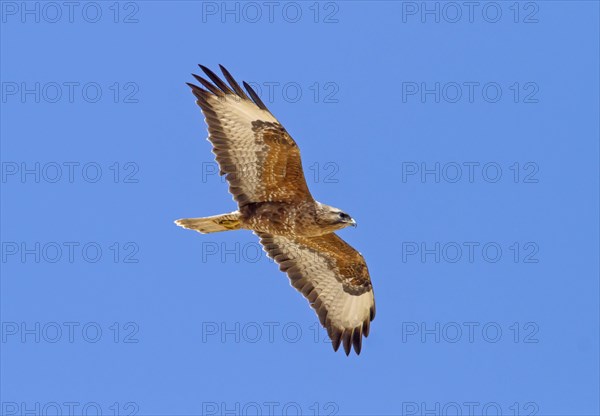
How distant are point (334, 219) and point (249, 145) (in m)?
1.54

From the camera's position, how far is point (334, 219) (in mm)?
16125

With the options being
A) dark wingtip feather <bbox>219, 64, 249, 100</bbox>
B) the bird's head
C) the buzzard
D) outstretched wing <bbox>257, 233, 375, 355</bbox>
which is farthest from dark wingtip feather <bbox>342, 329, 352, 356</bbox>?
dark wingtip feather <bbox>219, 64, 249, 100</bbox>

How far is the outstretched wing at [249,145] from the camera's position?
→ 16297 mm

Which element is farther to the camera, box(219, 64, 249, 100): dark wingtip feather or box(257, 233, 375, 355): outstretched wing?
box(257, 233, 375, 355): outstretched wing

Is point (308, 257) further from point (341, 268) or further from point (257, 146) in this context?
point (257, 146)

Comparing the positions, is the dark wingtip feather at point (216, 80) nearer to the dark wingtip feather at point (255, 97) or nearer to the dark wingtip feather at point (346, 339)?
the dark wingtip feather at point (255, 97)

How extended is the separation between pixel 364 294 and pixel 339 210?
7.44 feet

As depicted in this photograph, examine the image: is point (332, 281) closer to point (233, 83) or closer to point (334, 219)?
point (334, 219)

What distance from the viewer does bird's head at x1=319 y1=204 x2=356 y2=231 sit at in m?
16.1

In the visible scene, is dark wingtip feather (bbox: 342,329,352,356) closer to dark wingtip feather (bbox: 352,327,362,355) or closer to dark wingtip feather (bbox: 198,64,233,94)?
dark wingtip feather (bbox: 352,327,362,355)

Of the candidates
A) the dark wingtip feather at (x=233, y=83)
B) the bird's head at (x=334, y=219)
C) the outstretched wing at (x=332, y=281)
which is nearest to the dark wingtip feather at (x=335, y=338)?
the outstretched wing at (x=332, y=281)

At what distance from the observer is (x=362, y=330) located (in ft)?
58.5

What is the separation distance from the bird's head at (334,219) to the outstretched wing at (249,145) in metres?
0.45

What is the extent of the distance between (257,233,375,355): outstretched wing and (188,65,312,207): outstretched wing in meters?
1.28
